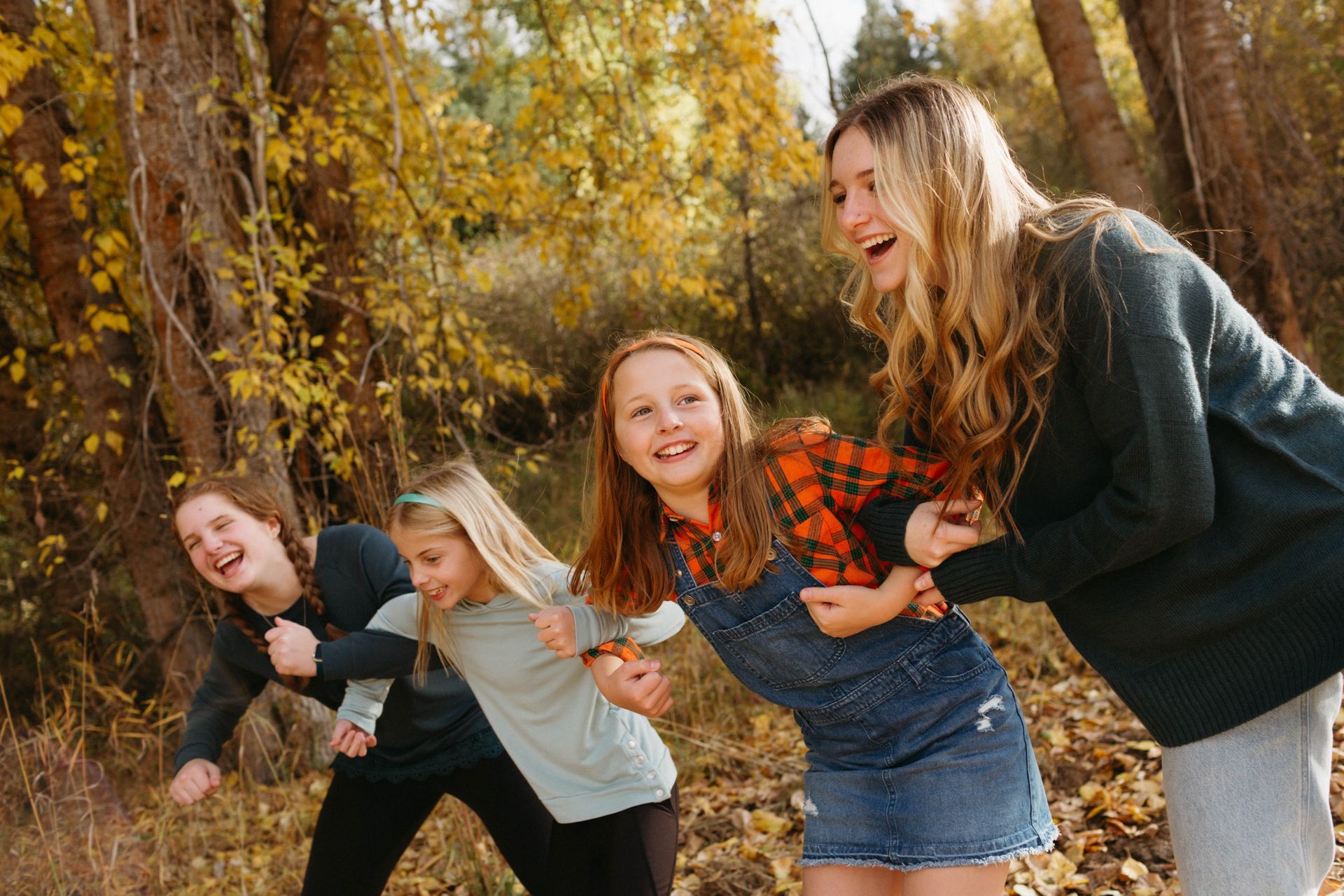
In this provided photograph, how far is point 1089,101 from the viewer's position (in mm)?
5957

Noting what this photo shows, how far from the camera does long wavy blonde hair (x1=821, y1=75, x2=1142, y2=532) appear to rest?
1.79 m

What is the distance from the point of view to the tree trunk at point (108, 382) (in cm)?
561

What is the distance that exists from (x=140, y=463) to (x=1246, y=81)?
23.9 feet

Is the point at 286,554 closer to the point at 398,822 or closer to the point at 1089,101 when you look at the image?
the point at 398,822

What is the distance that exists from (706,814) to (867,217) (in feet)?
9.76

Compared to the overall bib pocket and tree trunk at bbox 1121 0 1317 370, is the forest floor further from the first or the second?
tree trunk at bbox 1121 0 1317 370

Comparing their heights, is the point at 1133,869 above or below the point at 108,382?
below

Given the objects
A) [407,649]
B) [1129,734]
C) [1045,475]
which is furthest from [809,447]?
[1129,734]

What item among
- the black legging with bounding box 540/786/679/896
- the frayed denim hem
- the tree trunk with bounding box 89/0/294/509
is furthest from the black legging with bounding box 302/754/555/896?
the tree trunk with bounding box 89/0/294/509

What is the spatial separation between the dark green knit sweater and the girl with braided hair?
65.5 inches

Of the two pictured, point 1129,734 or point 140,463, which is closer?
point 1129,734

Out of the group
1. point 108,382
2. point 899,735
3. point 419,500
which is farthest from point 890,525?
point 108,382

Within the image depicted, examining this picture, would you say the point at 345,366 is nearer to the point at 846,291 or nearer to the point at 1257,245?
the point at 846,291

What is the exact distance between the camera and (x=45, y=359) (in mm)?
6152
